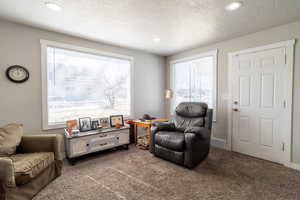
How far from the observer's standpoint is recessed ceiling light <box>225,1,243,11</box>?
→ 191cm

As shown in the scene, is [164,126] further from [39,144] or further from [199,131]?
[39,144]

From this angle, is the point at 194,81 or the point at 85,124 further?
the point at 194,81

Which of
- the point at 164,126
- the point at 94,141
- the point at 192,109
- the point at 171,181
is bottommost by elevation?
the point at 171,181

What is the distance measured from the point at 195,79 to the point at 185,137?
195cm

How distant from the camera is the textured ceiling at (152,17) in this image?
1.93 m

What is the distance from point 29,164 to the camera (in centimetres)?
165

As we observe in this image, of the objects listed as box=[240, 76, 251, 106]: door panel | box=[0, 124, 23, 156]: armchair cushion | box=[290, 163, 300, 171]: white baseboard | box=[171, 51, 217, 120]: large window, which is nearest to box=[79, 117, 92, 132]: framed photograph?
box=[0, 124, 23, 156]: armchair cushion

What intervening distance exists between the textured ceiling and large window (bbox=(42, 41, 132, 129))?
43cm

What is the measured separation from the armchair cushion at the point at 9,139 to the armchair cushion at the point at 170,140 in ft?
6.79

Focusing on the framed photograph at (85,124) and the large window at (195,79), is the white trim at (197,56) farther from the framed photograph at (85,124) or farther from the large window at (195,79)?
the framed photograph at (85,124)

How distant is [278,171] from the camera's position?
2.30m

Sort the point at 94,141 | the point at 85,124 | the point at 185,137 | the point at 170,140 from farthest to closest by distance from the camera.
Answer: the point at 85,124 → the point at 94,141 → the point at 170,140 → the point at 185,137

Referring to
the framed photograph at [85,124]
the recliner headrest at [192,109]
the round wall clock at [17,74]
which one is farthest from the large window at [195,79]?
the round wall clock at [17,74]

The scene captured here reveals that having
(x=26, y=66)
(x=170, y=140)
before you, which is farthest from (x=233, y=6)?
(x=26, y=66)
